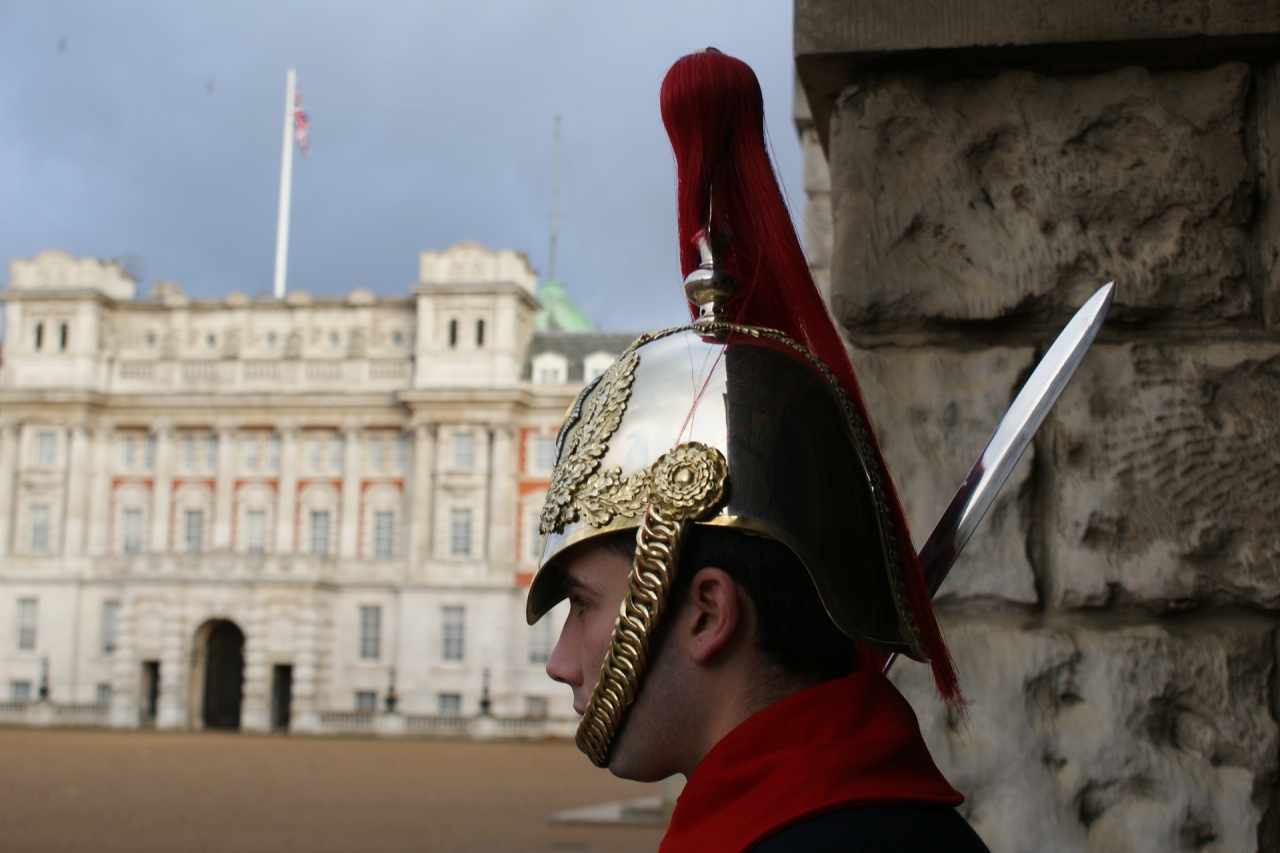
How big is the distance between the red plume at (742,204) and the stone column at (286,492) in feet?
114

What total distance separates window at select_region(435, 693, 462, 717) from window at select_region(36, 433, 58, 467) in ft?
40.9

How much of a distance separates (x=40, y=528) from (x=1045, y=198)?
37949mm

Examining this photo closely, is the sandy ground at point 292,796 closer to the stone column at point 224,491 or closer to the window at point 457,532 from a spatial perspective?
the window at point 457,532

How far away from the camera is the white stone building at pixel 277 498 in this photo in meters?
33.6

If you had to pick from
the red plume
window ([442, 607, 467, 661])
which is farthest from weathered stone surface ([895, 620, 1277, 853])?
window ([442, 607, 467, 661])

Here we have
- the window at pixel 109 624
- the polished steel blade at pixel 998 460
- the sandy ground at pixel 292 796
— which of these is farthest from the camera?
the window at pixel 109 624

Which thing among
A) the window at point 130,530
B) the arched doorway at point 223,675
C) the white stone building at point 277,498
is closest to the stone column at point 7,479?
the white stone building at point 277,498

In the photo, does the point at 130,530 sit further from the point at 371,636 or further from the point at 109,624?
the point at 371,636

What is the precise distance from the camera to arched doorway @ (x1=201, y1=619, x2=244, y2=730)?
34.6 meters

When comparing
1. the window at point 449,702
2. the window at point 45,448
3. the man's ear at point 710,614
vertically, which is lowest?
the window at point 449,702

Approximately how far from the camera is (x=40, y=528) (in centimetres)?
3575

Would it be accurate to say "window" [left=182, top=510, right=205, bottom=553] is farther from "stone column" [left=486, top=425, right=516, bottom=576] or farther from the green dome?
the green dome

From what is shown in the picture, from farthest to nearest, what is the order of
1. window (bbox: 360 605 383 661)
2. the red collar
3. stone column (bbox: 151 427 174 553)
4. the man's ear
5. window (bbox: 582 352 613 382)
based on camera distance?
window (bbox: 582 352 613 382) < stone column (bbox: 151 427 174 553) < window (bbox: 360 605 383 661) < the man's ear < the red collar

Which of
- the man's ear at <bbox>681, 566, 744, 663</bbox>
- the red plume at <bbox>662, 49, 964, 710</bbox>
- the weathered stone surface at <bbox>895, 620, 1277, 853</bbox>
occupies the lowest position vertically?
the weathered stone surface at <bbox>895, 620, 1277, 853</bbox>
